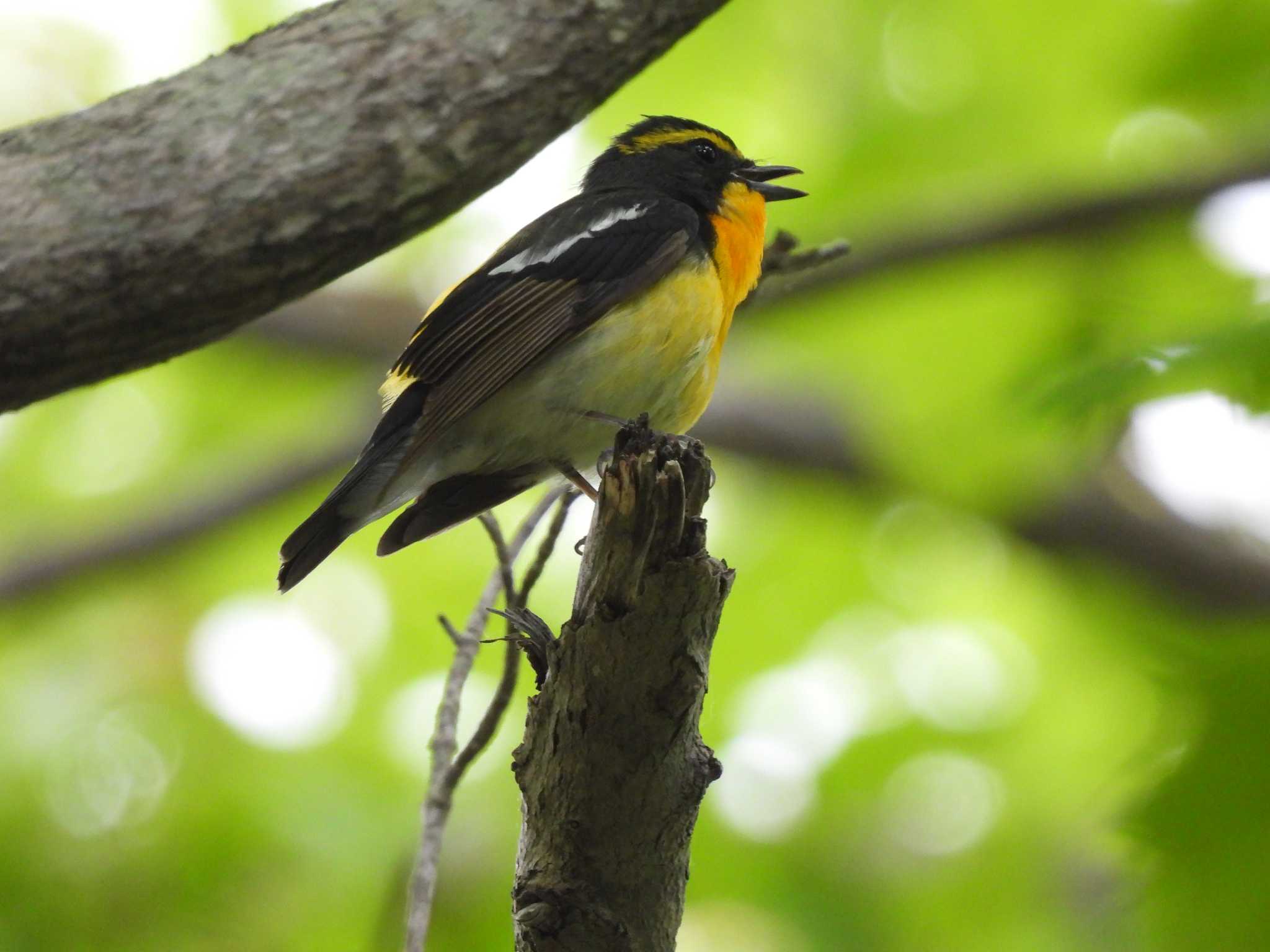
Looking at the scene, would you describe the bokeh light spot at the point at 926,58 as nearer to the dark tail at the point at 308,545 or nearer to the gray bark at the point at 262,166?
the dark tail at the point at 308,545

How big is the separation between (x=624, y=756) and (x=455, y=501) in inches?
79.5

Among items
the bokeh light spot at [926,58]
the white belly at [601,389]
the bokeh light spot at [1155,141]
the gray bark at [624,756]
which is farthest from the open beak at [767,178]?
the bokeh light spot at [926,58]

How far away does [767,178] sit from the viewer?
522cm

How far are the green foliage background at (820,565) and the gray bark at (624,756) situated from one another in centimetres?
270

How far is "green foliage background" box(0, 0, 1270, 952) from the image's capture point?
605 cm

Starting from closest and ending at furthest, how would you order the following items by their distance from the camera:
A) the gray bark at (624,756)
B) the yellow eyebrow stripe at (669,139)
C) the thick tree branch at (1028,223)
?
1. the gray bark at (624,756)
2. the yellow eyebrow stripe at (669,139)
3. the thick tree branch at (1028,223)

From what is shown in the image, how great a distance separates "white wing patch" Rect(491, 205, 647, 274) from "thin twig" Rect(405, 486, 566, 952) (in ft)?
3.18

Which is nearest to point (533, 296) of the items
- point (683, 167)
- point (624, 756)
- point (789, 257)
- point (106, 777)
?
point (789, 257)

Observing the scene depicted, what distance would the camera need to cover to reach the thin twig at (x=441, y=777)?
3.10 metres

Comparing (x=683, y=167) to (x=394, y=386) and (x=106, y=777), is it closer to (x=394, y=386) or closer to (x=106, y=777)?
(x=394, y=386)

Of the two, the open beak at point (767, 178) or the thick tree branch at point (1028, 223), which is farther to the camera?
the thick tree branch at point (1028, 223)

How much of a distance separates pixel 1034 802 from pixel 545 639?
590cm

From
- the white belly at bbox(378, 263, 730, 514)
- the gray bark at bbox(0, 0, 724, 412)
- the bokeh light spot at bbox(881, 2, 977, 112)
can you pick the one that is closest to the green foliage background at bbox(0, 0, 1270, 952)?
the bokeh light spot at bbox(881, 2, 977, 112)

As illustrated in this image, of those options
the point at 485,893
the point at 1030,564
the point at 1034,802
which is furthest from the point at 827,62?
the point at 485,893
